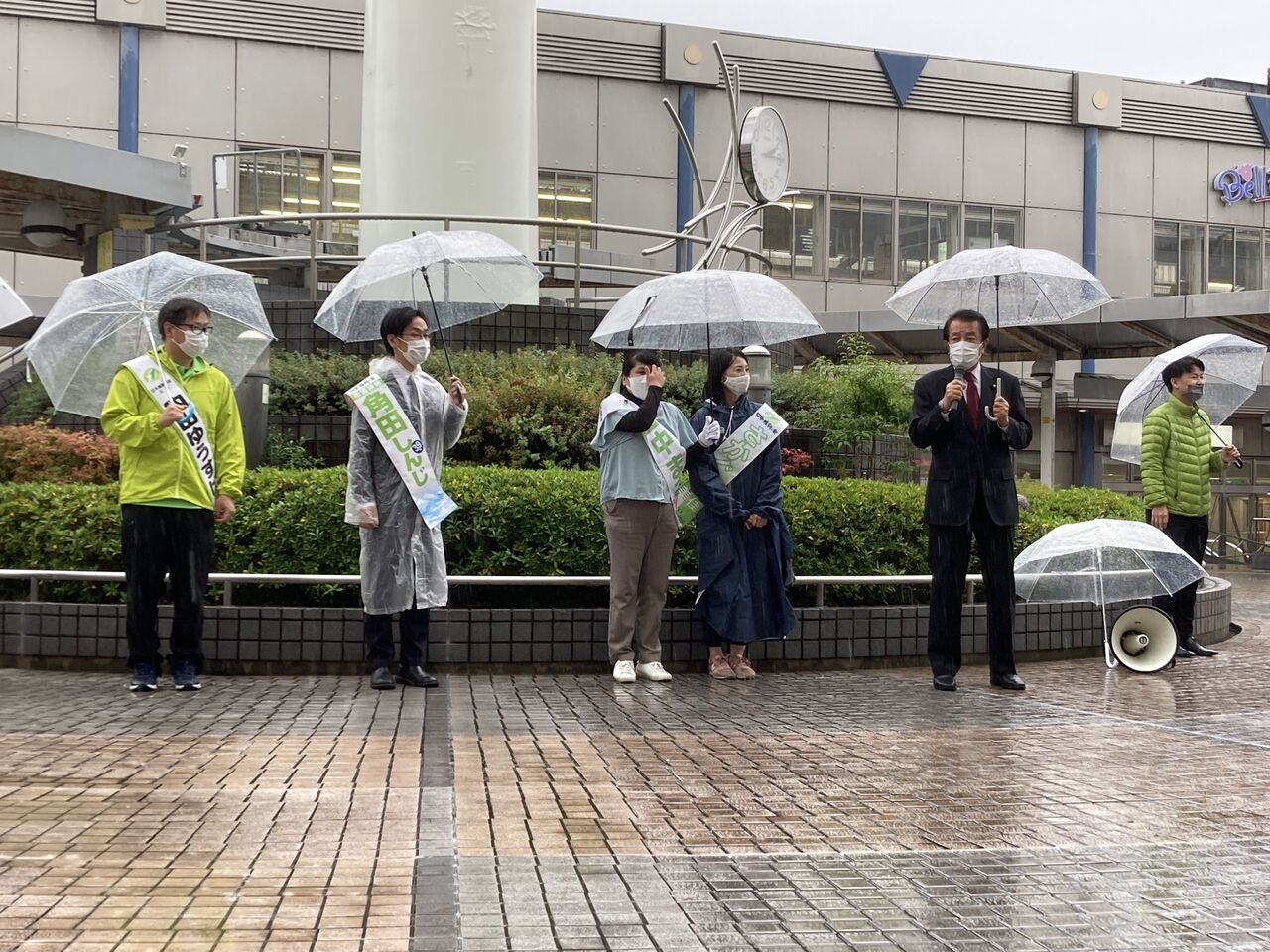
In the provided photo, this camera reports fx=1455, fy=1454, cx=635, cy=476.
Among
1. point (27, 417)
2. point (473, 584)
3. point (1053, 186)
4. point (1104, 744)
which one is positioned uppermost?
point (1053, 186)

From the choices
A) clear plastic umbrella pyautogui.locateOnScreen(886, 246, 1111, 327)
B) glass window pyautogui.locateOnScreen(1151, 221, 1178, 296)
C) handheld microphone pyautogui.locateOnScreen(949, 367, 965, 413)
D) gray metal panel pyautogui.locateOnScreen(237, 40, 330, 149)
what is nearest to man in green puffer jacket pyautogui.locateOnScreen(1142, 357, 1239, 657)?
clear plastic umbrella pyautogui.locateOnScreen(886, 246, 1111, 327)

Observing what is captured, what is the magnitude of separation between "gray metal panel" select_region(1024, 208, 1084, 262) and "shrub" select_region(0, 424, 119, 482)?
1066 inches

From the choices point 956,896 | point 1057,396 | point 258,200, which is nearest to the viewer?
point 956,896

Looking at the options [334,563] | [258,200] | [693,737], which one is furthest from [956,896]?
[258,200]

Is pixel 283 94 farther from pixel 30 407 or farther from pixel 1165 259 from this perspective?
pixel 1165 259

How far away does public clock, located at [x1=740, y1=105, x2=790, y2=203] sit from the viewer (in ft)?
51.6

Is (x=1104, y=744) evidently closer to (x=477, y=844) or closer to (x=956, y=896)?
(x=956, y=896)

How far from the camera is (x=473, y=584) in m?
8.83

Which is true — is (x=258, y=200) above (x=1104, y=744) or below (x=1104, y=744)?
above

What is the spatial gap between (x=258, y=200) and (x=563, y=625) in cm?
1972

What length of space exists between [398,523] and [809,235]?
2552 centimetres

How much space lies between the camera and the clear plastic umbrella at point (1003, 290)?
28.6 ft

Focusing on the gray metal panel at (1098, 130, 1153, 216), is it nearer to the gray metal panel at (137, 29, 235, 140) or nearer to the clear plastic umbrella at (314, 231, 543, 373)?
the gray metal panel at (137, 29, 235, 140)

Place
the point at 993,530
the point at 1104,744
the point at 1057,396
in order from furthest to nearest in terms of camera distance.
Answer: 1. the point at 1057,396
2. the point at 993,530
3. the point at 1104,744
